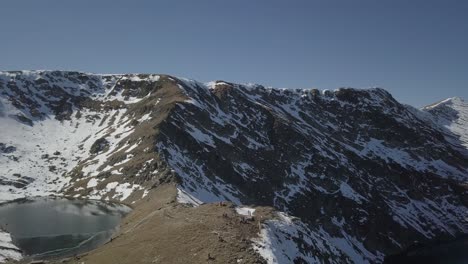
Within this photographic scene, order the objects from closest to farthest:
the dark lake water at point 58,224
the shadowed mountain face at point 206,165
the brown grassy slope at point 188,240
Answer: the brown grassy slope at point 188,240 < the dark lake water at point 58,224 < the shadowed mountain face at point 206,165

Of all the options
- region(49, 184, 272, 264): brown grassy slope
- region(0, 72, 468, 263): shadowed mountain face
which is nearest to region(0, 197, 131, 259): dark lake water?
region(0, 72, 468, 263): shadowed mountain face

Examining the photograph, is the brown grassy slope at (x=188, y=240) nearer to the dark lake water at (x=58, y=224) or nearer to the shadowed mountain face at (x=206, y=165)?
the dark lake water at (x=58, y=224)

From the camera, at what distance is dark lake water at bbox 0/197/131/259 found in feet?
249

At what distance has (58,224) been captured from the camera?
9312 cm

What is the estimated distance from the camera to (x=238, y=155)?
158500mm

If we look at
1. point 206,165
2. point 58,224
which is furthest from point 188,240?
point 206,165

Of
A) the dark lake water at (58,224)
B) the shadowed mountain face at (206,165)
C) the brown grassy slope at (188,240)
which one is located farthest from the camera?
the shadowed mountain face at (206,165)

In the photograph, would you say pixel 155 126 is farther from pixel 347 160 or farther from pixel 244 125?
pixel 347 160

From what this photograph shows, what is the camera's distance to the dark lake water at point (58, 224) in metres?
75.8

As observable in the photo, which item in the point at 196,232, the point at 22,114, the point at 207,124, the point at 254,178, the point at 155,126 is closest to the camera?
the point at 196,232

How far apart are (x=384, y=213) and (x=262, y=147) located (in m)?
55.3

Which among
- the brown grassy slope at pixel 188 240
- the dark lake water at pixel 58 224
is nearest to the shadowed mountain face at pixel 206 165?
the dark lake water at pixel 58 224

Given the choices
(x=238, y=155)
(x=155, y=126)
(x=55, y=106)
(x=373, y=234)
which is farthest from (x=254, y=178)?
(x=55, y=106)

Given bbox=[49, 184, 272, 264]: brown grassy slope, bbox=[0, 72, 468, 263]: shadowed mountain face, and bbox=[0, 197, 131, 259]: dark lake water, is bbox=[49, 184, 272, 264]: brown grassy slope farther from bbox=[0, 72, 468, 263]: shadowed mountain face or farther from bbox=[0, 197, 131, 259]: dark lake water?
bbox=[0, 72, 468, 263]: shadowed mountain face
